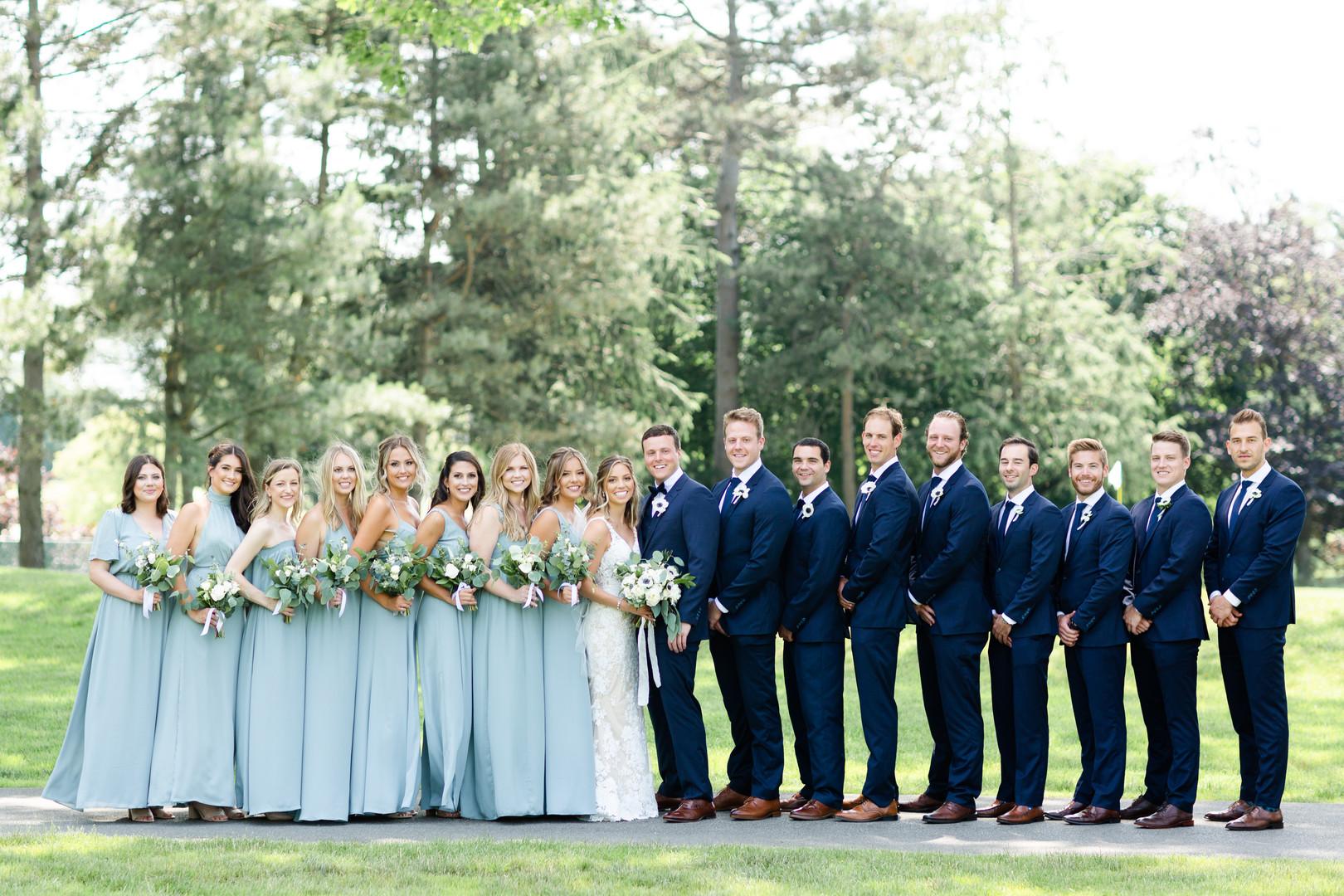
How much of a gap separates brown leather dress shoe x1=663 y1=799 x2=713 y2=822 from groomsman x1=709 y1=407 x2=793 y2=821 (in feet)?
0.55

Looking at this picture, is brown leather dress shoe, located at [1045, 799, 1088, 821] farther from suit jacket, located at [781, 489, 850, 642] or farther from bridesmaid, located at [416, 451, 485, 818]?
bridesmaid, located at [416, 451, 485, 818]

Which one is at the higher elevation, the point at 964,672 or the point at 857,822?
the point at 964,672

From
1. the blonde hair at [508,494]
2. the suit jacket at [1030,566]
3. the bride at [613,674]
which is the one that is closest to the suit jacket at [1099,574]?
the suit jacket at [1030,566]

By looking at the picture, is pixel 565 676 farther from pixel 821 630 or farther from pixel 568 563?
pixel 821 630

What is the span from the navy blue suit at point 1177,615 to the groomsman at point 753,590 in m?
2.04

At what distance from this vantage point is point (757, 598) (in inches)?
360

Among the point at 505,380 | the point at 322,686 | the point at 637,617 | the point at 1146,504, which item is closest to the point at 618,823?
the point at 637,617

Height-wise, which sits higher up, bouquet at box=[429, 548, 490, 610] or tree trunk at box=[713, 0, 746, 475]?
tree trunk at box=[713, 0, 746, 475]

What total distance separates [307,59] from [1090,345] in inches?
688

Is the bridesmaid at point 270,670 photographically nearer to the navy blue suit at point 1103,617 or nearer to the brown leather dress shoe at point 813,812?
the brown leather dress shoe at point 813,812

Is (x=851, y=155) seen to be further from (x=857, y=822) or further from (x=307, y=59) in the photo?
(x=857, y=822)

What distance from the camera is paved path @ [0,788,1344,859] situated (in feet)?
27.1

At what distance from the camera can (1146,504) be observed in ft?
30.6

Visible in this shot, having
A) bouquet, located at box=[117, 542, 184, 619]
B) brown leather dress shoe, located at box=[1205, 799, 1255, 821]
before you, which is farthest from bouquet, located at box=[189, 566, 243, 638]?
brown leather dress shoe, located at box=[1205, 799, 1255, 821]
